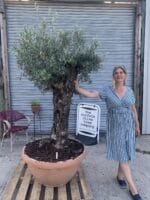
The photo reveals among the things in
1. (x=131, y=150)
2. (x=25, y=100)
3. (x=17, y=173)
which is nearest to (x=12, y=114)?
(x=25, y=100)

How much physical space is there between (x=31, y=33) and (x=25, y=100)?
243cm

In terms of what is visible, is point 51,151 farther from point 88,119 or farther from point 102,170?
point 88,119

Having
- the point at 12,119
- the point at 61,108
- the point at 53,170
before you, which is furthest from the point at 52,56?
the point at 12,119

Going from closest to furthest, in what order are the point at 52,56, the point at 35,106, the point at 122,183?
1. the point at 52,56
2. the point at 122,183
3. the point at 35,106

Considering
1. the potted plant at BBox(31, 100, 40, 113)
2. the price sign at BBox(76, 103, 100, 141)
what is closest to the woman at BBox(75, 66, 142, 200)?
the price sign at BBox(76, 103, 100, 141)

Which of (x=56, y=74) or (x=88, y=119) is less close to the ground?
(x=56, y=74)

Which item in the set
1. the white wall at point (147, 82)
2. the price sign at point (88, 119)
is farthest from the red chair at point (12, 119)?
the white wall at point (147, 82)

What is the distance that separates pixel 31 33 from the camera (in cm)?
323

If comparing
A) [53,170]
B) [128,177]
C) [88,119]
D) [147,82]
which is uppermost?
[147,82]

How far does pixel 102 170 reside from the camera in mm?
4180

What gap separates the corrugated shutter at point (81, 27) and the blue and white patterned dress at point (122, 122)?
6.43ft

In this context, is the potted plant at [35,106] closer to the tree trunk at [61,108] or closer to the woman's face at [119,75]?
the tree trunk at [61,108]

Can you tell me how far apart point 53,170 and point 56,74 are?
38.8 inches

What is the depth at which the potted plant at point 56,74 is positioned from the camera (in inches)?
124
